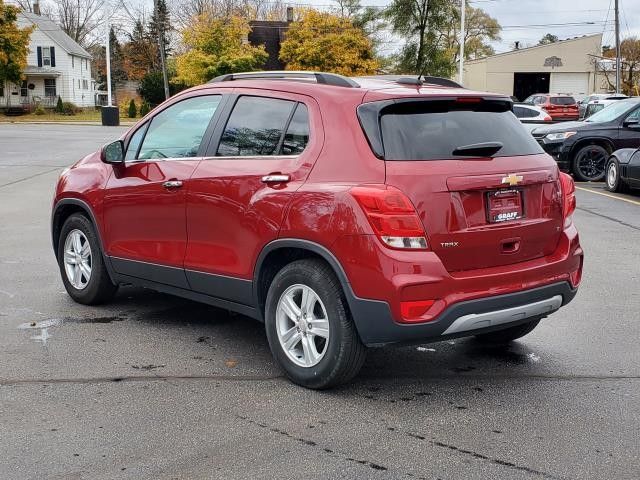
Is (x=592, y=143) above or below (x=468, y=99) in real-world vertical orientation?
below

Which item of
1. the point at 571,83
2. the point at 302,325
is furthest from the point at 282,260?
the point at 571,83

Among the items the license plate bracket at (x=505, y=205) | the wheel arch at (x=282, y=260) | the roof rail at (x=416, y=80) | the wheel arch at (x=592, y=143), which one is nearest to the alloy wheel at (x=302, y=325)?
the wheel arch at (x=282, y=260)

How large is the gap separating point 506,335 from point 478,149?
164 centimetres

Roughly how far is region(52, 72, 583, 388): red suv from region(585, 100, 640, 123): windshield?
12976 mm

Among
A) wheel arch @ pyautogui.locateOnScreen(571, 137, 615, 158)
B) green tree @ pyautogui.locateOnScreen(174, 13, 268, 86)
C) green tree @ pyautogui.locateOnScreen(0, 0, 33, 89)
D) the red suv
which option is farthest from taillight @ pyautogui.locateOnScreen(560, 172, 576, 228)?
green tree @ pyautogui.locateOnScreen(0, 0, 33, 89)

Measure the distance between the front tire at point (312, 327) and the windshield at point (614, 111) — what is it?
46.2ft

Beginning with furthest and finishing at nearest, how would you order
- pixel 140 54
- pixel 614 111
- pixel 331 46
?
pixel 140 54 → pixel 331 46 → pixel 614 111

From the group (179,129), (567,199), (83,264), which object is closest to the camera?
(567,199)

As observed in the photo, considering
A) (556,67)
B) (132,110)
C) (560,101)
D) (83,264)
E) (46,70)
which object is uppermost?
(556,67)

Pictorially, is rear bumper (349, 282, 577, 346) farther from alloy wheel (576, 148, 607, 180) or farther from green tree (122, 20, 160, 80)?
green tree (122, 20, 160, 80)

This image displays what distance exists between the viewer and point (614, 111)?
17.3 metres

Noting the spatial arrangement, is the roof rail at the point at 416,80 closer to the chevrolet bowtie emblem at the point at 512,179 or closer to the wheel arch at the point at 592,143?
the chevrolet bowtie emblem at the point at 512,179

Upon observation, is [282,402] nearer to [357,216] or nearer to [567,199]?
[357,216]

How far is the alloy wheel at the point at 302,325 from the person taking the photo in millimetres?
4527
